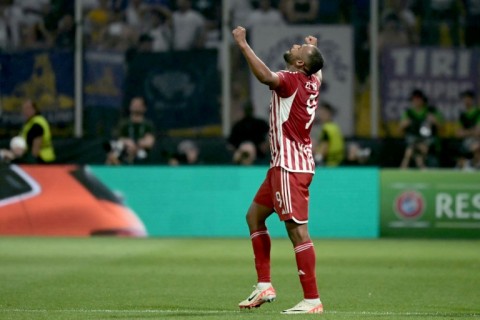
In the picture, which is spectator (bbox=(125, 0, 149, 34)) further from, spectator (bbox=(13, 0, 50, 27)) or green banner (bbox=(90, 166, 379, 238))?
green banner (bbox=(90, 166, 379, 238))

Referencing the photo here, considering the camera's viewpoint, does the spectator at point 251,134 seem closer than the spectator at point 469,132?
Yes

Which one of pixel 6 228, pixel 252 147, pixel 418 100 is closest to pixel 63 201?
pixel 6 228

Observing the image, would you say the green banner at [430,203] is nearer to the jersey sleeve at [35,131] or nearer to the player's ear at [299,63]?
the jersey sleeve at [35,131]

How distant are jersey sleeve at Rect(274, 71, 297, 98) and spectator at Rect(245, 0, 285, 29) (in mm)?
13272

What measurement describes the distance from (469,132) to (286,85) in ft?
42.2

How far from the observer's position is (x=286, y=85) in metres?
9.91

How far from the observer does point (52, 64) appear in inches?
918

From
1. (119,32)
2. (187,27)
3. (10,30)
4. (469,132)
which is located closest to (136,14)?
(119,32)

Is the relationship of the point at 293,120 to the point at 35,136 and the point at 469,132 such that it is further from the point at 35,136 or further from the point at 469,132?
the point at 469,132

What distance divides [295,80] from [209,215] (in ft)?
30.6

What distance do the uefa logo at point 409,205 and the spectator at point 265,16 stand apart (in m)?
5.29

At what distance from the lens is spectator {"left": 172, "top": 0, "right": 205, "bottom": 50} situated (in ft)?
76.5

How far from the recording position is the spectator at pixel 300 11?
23.2 meters

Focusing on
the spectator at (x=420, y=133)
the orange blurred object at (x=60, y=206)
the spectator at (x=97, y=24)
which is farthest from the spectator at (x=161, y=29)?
the orange blurred object at (x=60, y=206)
